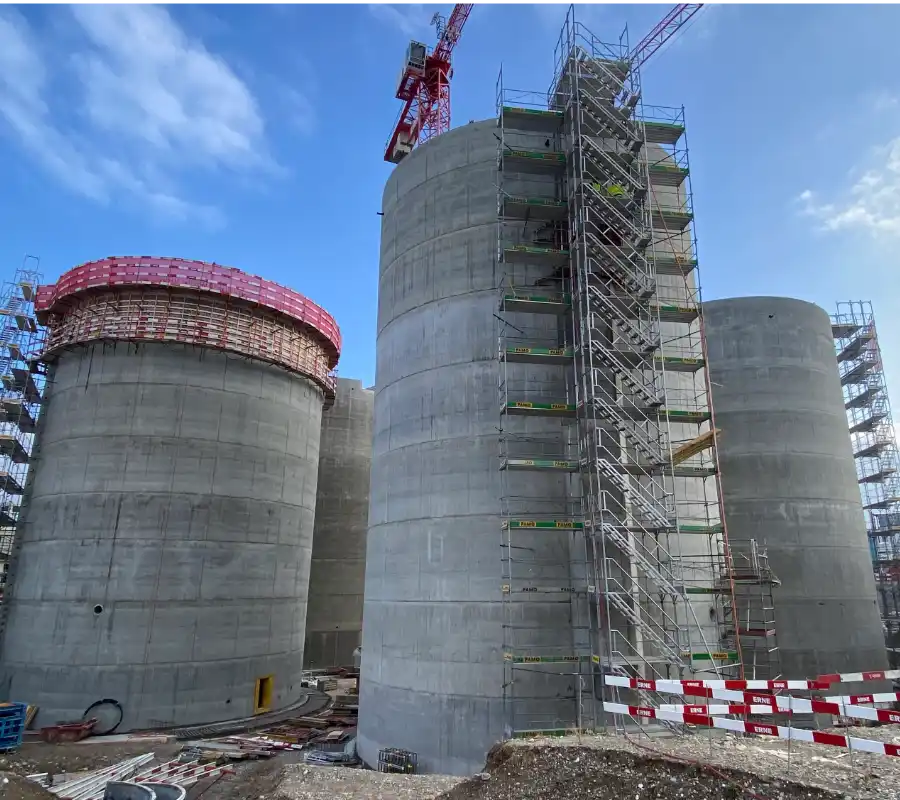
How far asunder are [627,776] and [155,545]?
19.1 meters

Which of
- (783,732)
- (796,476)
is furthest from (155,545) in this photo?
(796,476)

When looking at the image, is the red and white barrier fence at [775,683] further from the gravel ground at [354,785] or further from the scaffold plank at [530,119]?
the scaffold plank at [530,119]

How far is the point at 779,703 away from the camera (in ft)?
30.9

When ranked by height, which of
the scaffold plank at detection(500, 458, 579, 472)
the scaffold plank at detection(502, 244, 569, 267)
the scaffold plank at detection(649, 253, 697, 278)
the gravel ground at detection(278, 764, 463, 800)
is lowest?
the gravel ground at detection(278, 764, 463, 800)

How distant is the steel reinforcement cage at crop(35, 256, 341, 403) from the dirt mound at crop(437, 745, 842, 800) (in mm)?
19925

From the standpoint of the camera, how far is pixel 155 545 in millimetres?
22719

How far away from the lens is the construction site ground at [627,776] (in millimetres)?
8094

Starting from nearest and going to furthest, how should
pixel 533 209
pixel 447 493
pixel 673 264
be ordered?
pixel 447 493 < pixel 533 209 < pixel 673 264

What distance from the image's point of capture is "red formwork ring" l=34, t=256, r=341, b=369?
80.4 ft

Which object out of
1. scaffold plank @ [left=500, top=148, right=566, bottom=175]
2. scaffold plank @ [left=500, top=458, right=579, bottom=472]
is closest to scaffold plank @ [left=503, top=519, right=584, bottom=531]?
scaffold plank @ [left=500, top=458, right=579, bottom=472]

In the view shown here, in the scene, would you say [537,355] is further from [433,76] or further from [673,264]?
[433,76]

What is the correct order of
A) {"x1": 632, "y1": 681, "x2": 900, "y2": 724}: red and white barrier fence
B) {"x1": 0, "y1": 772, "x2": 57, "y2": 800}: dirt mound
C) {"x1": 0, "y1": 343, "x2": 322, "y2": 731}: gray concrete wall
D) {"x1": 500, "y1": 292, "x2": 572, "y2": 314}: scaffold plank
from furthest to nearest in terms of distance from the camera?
1. {"x1": 0, "y1": 343, "x2": 322, "y2": 731}: gray concrete wall
2. {"x1": 500, "y1": 292, "x2": 572, "y2": 314}: scaffold plank
3. {"x1": 0, "y1": 772, "x2": 57, "y2": 800}: dirt mound
4. {"x1": 632, "y1": 681, "x2": 900, "y2": 724}: red and white barrier fence

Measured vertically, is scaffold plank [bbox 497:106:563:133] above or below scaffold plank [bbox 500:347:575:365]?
above

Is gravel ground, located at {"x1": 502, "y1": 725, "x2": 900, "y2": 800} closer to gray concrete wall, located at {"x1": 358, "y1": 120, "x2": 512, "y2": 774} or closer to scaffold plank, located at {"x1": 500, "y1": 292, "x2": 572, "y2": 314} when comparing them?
gray concrete wall, located at {"x1": 358, "y1": 120, "x2": 512, "y2": 774}
